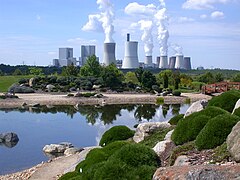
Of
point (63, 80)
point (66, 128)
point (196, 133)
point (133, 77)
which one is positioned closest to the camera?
point (196, 133)

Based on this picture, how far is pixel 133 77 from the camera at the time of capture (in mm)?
69750

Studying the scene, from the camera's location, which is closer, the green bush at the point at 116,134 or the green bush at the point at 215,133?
the green bush at the point at 215,133

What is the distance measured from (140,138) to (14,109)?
31866mm

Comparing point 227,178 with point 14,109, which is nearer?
point 227,178

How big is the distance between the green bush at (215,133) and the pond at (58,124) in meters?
11.7

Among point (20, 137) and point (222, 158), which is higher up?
point (222, 158)

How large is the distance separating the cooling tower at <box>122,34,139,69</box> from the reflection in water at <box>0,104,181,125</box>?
5084cm

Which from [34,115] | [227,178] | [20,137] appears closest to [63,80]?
[34,115]

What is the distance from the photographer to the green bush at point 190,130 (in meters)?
9.03

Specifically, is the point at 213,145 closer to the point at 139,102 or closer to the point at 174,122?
the point at 174,122

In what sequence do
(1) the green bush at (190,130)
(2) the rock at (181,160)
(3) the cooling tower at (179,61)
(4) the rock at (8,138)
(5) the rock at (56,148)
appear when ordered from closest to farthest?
(2) the rock at (181,160) → (1) the green bush at (190,130) → (5) the rock at (56,148) → (4) the rock at (8,138) → (3) the cooling tower at (179,61)

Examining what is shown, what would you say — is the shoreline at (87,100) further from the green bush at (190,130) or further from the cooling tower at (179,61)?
the cooling tower at (179,61)

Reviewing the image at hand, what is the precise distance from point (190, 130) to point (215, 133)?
1256 millimetres

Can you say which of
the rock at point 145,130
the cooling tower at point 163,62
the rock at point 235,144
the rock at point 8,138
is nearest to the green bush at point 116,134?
the rock at point 145,130
